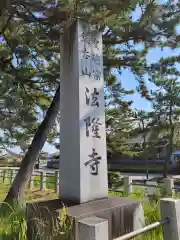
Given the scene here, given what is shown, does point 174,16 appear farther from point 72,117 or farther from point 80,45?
point 72,117

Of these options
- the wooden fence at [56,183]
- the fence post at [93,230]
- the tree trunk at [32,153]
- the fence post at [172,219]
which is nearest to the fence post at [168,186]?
the wooden fence at [56,183]

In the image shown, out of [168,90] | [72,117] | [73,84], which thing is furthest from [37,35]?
[168,90]

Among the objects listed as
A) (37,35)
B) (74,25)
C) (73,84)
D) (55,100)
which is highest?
(37,35)

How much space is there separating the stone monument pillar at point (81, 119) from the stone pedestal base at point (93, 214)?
20cm

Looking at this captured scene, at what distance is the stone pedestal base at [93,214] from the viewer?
8.32 ft

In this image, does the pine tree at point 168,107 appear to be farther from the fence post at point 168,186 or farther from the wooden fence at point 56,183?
the fence post at point 168,186

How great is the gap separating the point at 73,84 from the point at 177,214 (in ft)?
6.48

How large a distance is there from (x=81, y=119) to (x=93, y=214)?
3.76 feet

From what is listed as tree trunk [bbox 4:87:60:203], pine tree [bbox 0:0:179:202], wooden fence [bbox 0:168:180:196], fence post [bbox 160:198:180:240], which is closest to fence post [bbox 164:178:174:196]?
wooden fence [bbox 0:168:180:196]

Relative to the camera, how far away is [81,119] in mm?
3010

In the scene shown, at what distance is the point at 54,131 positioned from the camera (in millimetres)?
7680

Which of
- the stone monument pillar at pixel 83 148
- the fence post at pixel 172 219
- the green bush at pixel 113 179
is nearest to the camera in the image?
the fence post at pixel 172 219

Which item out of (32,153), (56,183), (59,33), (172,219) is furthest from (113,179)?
(172,219)

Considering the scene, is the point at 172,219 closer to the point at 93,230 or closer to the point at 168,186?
the point at 93,230
